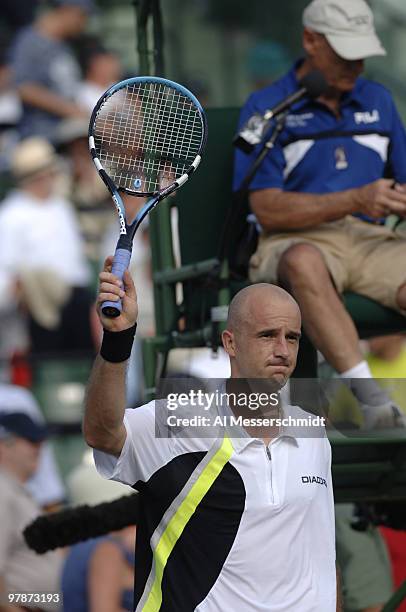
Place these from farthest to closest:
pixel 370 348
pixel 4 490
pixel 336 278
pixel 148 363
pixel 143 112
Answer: pixel 370 348
pixel 4 490
pixel 148 363
pixel 336 278
pixel 143 112

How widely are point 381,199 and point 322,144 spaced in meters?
0.53

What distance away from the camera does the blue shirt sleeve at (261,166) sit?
5.91 metres

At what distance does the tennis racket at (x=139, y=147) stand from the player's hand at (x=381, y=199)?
76cm

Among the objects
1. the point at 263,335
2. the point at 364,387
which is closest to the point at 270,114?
the point at 364,387

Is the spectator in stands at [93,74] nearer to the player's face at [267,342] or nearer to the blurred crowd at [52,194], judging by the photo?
the blurred crowd at [52,194]

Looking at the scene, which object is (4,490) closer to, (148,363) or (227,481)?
Result: (148,363)

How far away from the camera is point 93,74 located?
1135cm

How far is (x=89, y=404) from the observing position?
166 inches

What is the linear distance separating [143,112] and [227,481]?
5.09 ft

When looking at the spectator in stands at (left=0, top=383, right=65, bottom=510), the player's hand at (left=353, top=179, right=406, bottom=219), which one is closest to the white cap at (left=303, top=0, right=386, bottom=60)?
the player's hand at (left=353, top=179, right=406, bottom=219)

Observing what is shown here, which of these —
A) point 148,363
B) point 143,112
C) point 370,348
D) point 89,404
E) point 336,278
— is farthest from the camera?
point 370,348

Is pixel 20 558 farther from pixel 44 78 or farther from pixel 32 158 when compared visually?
pixel 44 78

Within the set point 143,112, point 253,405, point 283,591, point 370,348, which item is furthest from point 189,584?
point 370,348

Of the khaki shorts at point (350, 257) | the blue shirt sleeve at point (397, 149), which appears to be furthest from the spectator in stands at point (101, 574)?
the blue shirt sleeve at point (397, 149)
